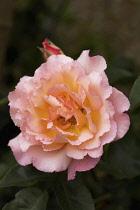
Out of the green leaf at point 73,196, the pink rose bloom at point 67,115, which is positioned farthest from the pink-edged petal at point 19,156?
the green leaf at point 73,196

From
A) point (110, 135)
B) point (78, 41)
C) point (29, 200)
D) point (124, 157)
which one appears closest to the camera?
point (110, 135)

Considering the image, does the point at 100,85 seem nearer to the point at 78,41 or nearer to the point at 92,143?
the point at 92,143

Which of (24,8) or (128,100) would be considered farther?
(24,8)

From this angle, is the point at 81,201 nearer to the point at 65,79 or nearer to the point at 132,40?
the point at 65,79

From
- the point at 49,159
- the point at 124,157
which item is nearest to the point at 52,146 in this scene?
the point at 49,159

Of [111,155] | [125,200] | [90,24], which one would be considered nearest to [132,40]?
[90,24]

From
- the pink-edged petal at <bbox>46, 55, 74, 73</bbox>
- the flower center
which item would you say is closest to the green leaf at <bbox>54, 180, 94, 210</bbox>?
the flower center
